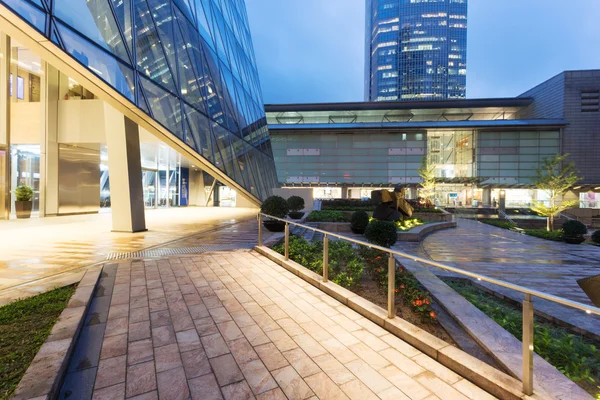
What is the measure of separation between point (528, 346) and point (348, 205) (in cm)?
2091

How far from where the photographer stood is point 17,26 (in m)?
5.11

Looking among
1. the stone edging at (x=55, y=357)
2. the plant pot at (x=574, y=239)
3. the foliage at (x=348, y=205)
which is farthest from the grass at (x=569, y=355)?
the foliage at (x=348, y=205)

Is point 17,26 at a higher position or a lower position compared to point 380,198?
higher

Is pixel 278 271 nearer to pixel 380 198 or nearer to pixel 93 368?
pixel 93 368

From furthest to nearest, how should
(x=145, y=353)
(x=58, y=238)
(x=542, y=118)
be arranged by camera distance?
(x=542, y=118) < (x=58, y=238) < (x=145, y=353)

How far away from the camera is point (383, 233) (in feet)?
28.4

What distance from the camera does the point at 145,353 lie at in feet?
9.68

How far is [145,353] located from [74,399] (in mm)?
707

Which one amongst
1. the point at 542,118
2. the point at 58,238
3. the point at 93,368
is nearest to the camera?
the point at 93,368

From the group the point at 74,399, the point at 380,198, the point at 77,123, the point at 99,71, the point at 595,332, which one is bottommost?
the point at 595,332

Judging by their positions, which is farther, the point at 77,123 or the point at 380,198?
the point at 77,123

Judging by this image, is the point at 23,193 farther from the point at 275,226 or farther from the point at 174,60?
the point at 275,226

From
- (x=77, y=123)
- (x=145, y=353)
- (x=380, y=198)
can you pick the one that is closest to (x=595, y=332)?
(x=145, y=353)

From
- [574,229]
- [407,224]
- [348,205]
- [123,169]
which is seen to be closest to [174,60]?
[123,169]
